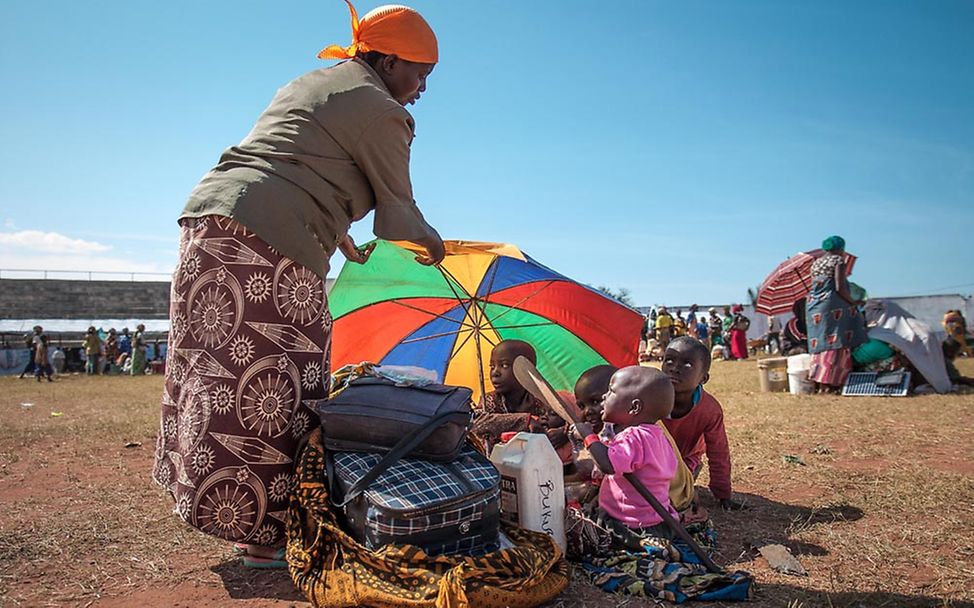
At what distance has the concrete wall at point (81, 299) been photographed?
34.2 m

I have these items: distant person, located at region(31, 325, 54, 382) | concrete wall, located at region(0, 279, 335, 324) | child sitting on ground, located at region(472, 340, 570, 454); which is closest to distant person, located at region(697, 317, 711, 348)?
child sitting on ground, located at region(472, 340, 570, 454)

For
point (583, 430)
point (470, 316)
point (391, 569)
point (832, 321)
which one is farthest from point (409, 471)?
point (832, 321)

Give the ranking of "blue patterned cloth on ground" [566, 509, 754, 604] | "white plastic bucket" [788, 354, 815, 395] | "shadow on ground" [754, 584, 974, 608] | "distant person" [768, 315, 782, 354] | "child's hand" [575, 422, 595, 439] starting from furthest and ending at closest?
1. "distant person" [768, 315, 782, 354]
2. "white plastic bucket" [788, 354, 815, 395]
3. "child's hand" [575, 422, 595, 439]
4. "blue patterned cloth on ground" [566, 509, 754, 604]
5. "shadow on ground" [754, 584, 974, 608]

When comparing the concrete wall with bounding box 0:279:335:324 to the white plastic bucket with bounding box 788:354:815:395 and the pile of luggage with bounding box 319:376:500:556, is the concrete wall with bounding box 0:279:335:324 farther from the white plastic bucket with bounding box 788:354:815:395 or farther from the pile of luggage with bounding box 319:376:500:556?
the pile of luggage with bounding box 319:376:500:556

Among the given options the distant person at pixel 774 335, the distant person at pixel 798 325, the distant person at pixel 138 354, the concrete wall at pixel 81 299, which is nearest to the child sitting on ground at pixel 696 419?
the distant person at pixel 798 325

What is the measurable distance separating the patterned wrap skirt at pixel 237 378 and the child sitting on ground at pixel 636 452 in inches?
45.1

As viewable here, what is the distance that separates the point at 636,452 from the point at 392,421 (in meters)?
0.95

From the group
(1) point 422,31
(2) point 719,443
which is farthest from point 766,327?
(1) point 422,31

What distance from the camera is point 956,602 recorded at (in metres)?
2.20

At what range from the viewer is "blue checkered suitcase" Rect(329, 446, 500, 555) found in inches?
81.0

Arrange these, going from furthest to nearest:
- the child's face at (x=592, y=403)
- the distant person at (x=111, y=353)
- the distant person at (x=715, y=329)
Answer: the distant person at (x=111, y=353) → the distant person at (x=715, y=329) → the child's face at (x=592, y=403)

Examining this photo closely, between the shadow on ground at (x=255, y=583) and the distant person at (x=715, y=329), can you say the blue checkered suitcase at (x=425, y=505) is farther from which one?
the distant person at (x=715, y=329)

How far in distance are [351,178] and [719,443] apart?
2.33m

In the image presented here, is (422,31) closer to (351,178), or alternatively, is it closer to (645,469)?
(351,178)
